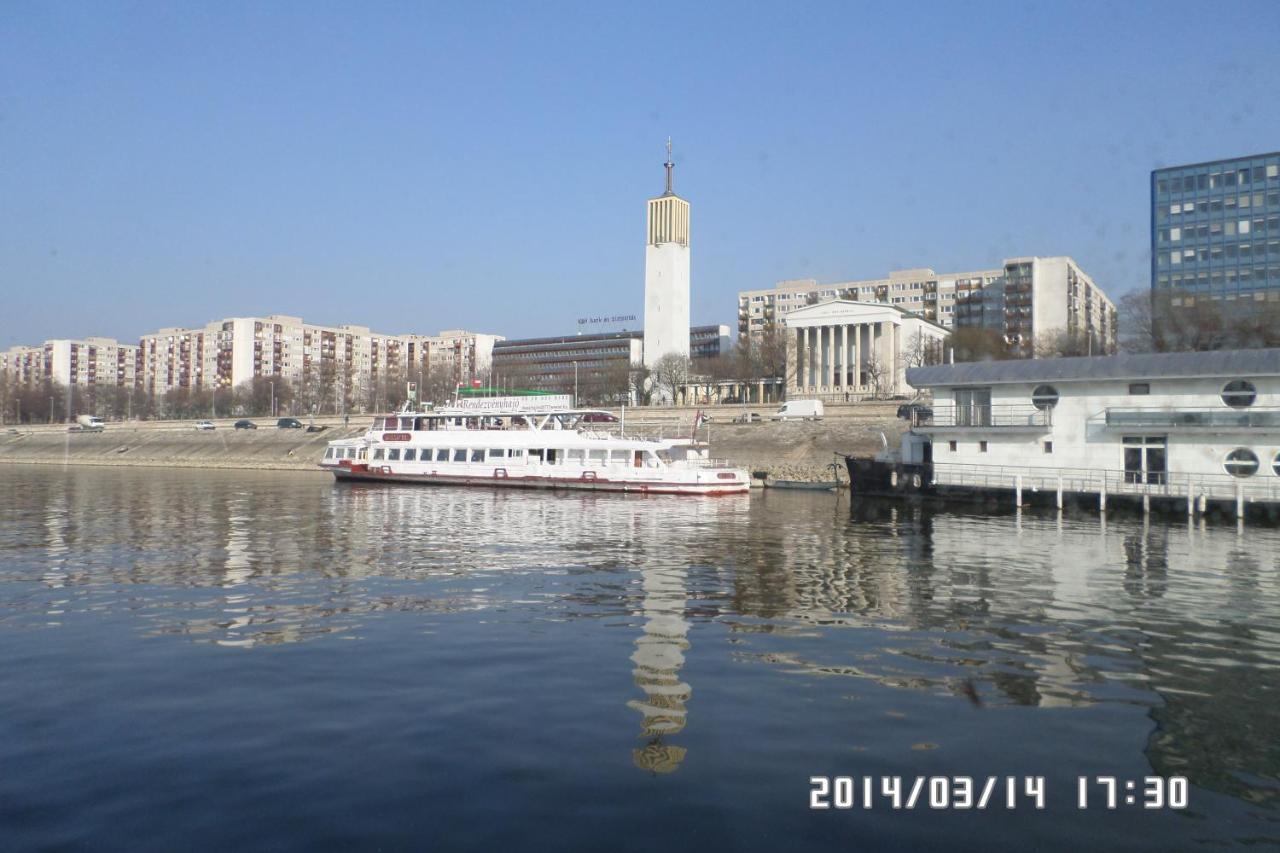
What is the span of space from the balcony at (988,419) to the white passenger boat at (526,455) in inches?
411

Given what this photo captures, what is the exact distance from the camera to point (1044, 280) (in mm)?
140375

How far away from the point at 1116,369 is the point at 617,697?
122ft

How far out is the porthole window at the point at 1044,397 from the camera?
4278 centimetres

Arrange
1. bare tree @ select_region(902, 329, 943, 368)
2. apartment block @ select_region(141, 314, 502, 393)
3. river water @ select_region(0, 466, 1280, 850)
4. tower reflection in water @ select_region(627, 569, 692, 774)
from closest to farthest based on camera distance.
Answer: river water @ select_region(0, 466, 1280, 850) → tower reflection in water @ select_region(627, 569, 692, 774) → bare tree @ select_region(902, 329, 943, 368) → apartment block @ select_region(141, 314, 502, 393)

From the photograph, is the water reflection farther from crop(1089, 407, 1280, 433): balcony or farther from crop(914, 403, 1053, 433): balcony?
crop(914, 403, 1053, 433): balcony

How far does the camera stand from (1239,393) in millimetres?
38438

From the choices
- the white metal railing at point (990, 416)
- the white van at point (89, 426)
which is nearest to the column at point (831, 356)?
the white metal railing at point (990, 416)

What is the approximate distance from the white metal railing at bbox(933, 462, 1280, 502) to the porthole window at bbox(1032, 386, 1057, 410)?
116 inches

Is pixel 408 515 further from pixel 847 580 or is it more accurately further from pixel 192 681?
pixel 192 681

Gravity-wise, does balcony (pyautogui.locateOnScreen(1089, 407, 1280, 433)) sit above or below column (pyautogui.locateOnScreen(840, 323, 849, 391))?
below

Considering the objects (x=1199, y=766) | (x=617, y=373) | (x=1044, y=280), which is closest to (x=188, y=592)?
(x=1199, y=766)

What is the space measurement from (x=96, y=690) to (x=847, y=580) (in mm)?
14260

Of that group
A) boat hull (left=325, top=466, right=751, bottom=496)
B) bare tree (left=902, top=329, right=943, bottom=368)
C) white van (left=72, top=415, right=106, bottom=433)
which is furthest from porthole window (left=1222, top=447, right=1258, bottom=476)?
white van (left=72, top=415, right=106, bottom=433)

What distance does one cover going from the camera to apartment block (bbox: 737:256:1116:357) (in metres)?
140
